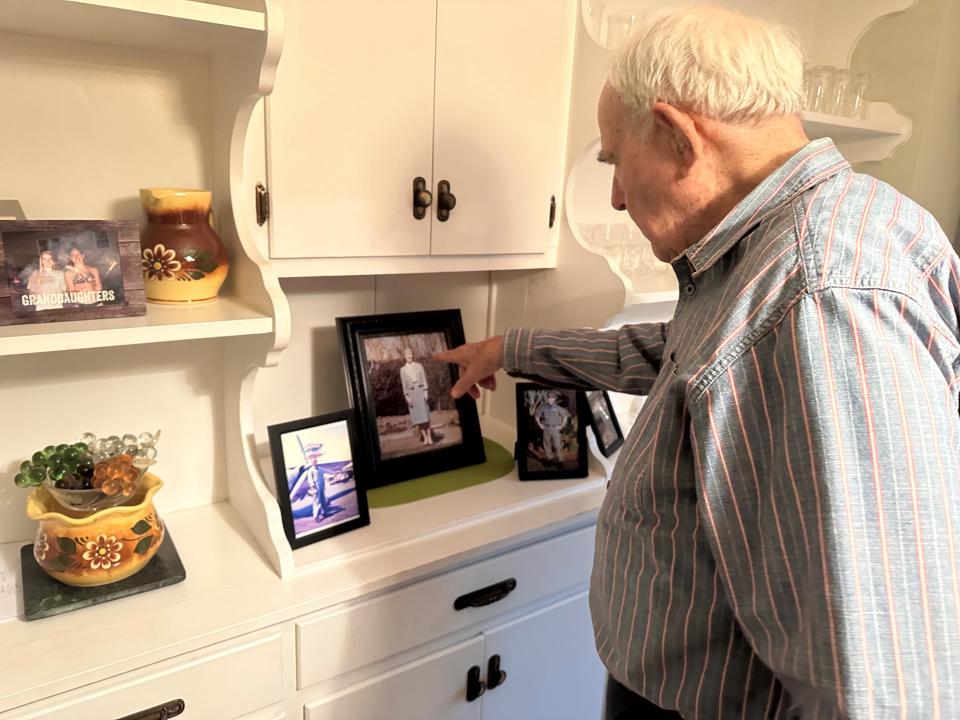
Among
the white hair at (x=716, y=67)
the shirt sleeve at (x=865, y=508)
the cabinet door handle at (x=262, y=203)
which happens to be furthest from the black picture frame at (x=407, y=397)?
the shirt sleeve at (x=865, y=508)

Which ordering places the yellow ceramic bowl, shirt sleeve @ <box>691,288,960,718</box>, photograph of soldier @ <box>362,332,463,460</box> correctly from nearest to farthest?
1. shirt sleeve @ <box>691,288,960,718</box>
2. the yellow ceramic bowl
3. photograph of soldier @ <box>362,332,463,460</box>

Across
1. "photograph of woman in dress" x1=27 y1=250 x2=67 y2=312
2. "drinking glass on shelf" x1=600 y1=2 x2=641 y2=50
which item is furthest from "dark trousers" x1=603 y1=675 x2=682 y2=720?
"drinking glass on shelf" x1=600 y1=2 x2=641 y2=50

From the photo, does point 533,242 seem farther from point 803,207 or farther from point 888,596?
point 888,596

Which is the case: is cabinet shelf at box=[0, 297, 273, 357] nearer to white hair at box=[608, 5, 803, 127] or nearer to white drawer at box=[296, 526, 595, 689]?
white drawer at box=[296, 526, 595, 689]

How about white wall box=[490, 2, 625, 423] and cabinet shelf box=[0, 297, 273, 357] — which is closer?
cabinet shelf box=[0, 297, 273, 357]

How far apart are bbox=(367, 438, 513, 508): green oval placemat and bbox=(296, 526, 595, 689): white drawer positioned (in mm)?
196

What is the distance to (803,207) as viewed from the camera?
73 centimetres

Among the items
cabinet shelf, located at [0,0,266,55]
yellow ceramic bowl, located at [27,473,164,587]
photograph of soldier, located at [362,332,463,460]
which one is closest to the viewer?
cabinet shelf, located at [0,0,266,55]

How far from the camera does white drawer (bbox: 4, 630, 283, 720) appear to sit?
0.92 meters

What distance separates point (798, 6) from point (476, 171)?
4.27 ft

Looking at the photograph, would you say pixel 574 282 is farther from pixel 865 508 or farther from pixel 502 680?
pixel 865 508

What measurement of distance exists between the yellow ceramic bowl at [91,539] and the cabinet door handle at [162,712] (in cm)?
20

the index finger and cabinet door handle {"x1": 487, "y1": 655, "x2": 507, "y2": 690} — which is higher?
the index finger

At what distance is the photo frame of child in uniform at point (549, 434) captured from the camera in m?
1.51
